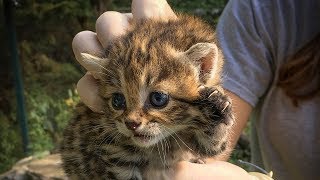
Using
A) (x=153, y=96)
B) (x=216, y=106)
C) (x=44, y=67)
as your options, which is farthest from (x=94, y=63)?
(x=44, y=67)

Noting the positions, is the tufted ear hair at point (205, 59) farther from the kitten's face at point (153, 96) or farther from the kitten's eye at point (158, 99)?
the kitten's eye at point (158, 99)

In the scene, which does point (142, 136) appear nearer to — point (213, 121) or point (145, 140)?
point (145, 140)

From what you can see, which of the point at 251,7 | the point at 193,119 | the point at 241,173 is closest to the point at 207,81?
the point at 193,119

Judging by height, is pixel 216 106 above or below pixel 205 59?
below

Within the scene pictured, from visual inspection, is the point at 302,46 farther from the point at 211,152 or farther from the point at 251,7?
the point at 211,152

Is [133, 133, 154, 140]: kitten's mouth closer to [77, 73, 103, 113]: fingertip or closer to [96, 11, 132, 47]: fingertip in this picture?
[77, 73, 103, 113]: fingertip
